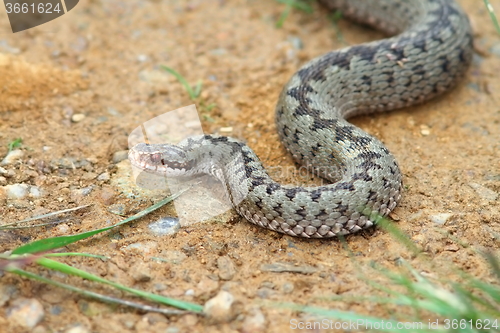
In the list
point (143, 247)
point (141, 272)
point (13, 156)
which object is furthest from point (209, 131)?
point (141, 272)

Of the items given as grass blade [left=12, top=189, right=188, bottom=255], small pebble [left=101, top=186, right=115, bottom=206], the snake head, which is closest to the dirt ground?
small pebble [left=101, top=186, right=115, bottom=206]

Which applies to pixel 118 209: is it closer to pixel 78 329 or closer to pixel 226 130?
pixel 78 329

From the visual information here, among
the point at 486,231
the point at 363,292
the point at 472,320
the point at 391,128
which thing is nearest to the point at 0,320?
the point at 363,292

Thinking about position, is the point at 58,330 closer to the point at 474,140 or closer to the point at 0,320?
the point at 0,320

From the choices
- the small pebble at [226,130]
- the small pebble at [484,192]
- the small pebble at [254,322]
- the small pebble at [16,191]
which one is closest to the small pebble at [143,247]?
the small pebble at [254,322]

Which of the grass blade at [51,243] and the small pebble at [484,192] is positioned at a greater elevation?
the grass blade at [51,243]

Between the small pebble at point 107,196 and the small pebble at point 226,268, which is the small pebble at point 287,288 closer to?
the small pebble at point 226,268
